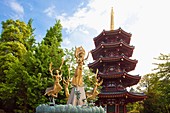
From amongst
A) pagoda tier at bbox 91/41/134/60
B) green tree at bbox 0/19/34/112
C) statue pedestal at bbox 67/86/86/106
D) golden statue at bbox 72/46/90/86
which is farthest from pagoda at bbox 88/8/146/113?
statue pedestal at bbox 67/86/86/106

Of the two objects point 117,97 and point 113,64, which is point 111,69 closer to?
point 113,64

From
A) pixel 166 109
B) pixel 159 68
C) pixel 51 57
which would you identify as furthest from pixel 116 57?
pixel 166 109

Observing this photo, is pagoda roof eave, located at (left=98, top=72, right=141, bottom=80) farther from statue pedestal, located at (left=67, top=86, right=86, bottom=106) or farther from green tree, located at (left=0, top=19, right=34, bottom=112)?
statue pedestal, located at (left=67, top=86, right=86, bottom=106)

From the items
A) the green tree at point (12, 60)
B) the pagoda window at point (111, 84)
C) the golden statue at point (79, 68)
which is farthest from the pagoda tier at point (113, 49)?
the golden statue at point (79, 68)

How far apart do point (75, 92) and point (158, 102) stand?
1561 cm

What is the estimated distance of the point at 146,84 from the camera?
29125 millimetres

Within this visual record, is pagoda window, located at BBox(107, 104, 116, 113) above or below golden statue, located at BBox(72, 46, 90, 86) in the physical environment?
below

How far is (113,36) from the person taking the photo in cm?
2242

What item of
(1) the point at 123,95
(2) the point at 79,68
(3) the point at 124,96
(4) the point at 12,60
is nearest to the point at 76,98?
(2) the point at 79,68

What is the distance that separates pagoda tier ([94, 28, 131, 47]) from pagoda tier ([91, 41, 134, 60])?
81cm

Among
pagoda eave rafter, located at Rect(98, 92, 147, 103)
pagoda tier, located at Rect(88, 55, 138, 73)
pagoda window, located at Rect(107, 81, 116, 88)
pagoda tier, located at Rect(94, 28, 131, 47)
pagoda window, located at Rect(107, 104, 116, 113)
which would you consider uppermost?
pagoda tier, located at Rect(94, 28, 131, 47)

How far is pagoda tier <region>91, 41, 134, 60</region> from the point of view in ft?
69.6

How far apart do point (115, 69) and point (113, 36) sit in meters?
3.77

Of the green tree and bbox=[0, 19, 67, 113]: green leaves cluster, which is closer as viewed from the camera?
bbox=[0, 19, 67, 113]: green leaves cluster
